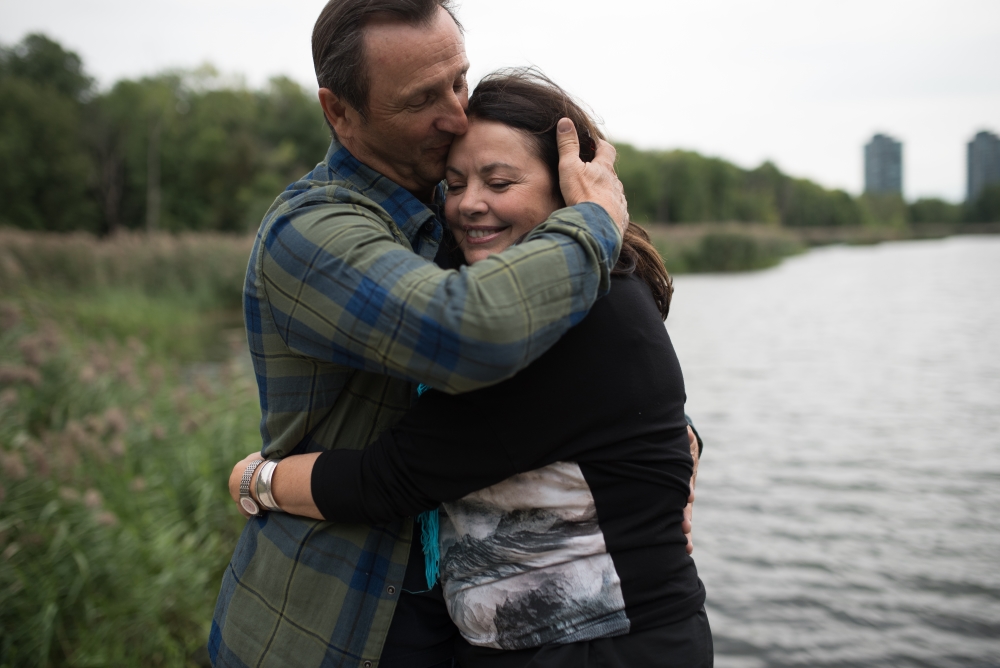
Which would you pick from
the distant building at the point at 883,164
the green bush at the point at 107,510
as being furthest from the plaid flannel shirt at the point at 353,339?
the distant building at the point at 883,164

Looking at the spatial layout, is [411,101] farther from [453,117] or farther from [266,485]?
[266,485]

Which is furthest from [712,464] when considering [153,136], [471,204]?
[153,136]

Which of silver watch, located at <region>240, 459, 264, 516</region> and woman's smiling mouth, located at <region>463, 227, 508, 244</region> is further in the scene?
woman's smiling mouth, located at <region>463, 227, 508, 244</region>

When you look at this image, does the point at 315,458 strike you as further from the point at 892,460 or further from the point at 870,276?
the point at 870,276

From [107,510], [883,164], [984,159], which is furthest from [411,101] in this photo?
[883,164]

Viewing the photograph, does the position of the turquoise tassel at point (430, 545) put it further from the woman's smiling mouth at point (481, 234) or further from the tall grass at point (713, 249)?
the tall grass at point (713, 249)

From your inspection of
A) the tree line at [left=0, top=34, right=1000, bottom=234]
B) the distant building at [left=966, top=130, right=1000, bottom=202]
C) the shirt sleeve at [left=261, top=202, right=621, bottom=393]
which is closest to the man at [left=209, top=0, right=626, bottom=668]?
the shirt sleeve at [left=261, top=202, right=621, bottom=393]

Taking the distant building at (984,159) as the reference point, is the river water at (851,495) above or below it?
below

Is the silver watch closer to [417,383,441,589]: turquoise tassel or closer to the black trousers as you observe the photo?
[417,383,441,589]: turquoise tassel

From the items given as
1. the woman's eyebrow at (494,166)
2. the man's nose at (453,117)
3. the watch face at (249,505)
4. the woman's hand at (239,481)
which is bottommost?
the watch face at (249,505)

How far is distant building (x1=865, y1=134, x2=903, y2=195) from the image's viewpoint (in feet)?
520

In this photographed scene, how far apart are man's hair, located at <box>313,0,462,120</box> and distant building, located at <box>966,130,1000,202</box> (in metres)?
88.8

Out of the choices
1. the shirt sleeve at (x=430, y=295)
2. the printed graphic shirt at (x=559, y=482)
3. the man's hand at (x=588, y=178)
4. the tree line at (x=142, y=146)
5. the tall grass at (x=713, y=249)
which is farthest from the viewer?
the tree line at (x=142, y=146)

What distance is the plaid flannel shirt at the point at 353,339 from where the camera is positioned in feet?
4.41
